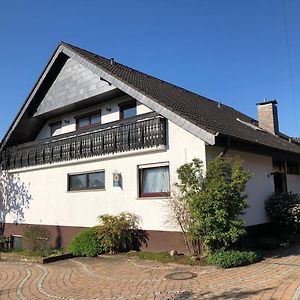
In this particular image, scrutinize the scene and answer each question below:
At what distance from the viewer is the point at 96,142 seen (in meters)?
14.6

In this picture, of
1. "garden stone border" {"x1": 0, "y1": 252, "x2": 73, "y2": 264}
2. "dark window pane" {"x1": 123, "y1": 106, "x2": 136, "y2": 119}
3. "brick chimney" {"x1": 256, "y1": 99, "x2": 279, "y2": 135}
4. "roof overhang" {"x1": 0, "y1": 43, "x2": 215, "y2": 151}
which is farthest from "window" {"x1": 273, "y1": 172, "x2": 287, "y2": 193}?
"garden stone border" {"x1": 0, "y1": 252, "x2": 73, "y2": 264}

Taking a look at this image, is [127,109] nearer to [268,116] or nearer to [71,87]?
[71,87]

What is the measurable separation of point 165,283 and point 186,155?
15.0 ft

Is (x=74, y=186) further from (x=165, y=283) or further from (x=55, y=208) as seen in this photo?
(x=165, y=283)

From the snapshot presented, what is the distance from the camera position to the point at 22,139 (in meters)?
20.0

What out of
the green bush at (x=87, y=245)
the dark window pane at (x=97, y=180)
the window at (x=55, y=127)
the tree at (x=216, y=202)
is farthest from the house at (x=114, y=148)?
the green bush at (x=87, y=245)

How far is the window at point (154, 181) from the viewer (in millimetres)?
12406

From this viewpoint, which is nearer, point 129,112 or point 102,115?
point 129,112

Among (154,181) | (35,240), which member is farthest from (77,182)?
(154,181)

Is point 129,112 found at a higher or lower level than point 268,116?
lower

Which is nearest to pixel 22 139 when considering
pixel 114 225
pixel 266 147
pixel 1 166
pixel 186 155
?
pixel 1 166

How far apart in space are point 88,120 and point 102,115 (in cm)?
123

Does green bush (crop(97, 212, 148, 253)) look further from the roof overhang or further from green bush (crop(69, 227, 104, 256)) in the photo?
the roof overhang

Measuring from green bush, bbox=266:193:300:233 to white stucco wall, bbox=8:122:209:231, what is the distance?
4.23 m
